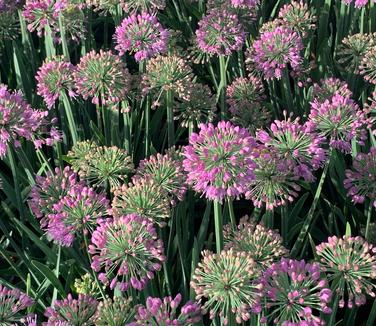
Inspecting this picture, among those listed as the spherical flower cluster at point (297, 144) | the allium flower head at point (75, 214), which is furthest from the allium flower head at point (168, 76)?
the allium flower head at point (75, 214)

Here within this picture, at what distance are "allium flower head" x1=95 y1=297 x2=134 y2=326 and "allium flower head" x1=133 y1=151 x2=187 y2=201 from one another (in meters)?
0.46

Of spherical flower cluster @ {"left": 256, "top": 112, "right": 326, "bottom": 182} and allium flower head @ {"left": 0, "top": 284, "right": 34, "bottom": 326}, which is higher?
spherical flower cluster @ {"left": 256, "top": 112, "right": 326, "bottom": 182}

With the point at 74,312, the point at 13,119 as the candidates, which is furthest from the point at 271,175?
the point at 13,119

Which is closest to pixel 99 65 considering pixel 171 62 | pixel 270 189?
pixel 171 62

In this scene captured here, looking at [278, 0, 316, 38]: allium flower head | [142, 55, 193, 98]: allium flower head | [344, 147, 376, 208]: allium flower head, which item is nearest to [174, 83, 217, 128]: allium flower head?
[142, 55, 193, 98]: allium flower head

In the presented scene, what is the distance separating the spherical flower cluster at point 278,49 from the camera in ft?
8.52

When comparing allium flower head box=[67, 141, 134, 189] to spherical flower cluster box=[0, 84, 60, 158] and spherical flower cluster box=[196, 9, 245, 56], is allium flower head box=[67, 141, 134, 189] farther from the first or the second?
spherical flower cluster box=[196, 9, 245, 56]

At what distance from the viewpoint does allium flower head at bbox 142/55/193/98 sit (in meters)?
2.42

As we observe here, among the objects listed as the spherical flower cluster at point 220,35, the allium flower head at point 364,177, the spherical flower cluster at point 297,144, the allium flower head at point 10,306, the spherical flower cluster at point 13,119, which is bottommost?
the allium flower head at point 10,306

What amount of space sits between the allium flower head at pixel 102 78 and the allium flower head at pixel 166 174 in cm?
42

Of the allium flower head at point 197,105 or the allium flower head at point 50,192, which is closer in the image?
the allium flower head at point 50,192

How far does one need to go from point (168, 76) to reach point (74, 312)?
1.08m

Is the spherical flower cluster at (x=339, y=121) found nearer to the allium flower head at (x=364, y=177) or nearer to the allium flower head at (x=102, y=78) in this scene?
the allium flower head at (x=364, y=177)

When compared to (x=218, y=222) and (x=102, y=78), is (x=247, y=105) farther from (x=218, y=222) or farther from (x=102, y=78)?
(x=218, y=222)
